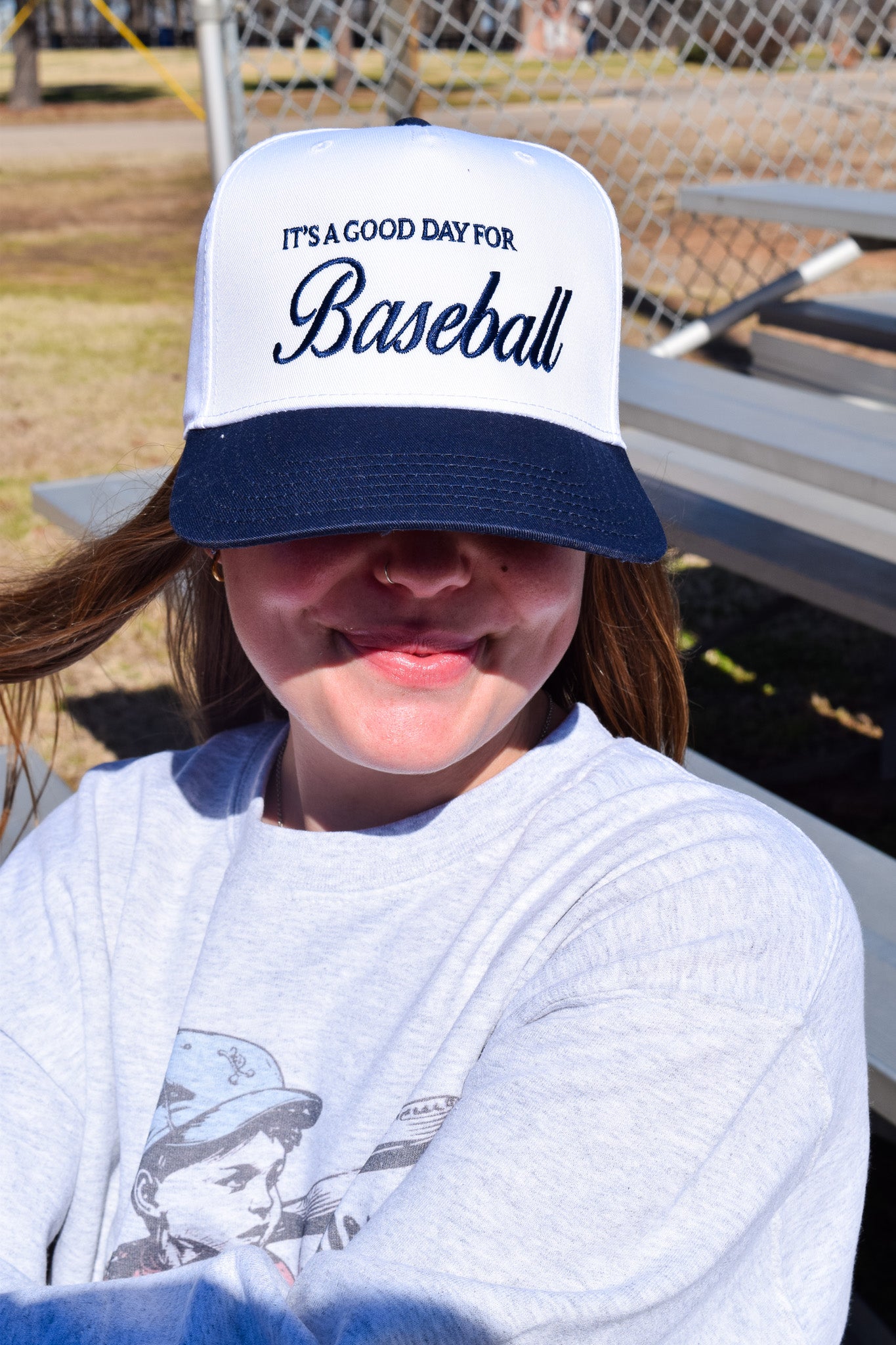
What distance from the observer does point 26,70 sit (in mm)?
22719

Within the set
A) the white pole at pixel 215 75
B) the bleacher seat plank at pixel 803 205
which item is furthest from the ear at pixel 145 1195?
the bleacher seat plank at pixel 803 205

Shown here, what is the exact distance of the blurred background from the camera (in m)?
3.37

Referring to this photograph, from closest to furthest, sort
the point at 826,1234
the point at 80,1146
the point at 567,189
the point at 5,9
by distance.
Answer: the point at 826,1234, the point at 567,189, the point at 80,1146, the point at 5,9

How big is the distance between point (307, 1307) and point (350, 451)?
0.61m

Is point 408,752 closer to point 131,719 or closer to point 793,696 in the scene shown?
point 131,719

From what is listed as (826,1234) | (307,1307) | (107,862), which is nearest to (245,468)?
(107,862)

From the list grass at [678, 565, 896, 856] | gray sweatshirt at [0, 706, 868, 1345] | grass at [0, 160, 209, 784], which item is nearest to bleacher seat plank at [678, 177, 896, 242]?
grass at [678, 565, 896, 856]

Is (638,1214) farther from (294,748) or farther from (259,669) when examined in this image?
(294,748)

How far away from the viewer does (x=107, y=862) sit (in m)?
1.33

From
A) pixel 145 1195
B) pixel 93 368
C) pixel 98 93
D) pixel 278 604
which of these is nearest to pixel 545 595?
pixel 278 604

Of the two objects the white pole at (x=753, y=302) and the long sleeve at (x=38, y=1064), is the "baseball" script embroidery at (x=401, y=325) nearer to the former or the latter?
the long sleeve at (x=38, y=1064)

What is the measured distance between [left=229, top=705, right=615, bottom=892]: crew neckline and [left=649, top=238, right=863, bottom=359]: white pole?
287cm

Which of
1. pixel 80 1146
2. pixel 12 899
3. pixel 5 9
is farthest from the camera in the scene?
pixel 5 9

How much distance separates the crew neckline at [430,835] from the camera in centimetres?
117
